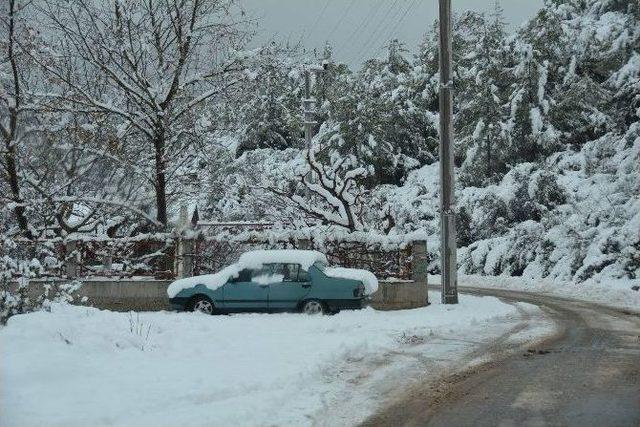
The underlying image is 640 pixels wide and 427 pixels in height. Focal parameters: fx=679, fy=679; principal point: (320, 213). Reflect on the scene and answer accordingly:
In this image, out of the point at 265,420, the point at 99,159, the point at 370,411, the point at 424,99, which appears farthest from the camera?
the point at 424,99

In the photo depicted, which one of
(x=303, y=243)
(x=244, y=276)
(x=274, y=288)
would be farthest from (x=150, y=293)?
(x=303, y=243)

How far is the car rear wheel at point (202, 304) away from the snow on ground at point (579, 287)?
35.3 feet

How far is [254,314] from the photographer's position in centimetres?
1530

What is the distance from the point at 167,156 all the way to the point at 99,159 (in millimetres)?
1824

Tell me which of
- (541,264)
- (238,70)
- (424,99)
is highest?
(424,99)

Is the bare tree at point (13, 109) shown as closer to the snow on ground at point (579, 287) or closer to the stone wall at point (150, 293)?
the stone wall at point (150, 293)

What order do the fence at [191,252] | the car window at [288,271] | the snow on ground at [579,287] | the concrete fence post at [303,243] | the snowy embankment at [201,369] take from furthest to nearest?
the snow on ground at [579,287] < the concrete fence post at [303,243] < the fence at [191,252] < the car window at [288,271] < the snowy embankment at [201,369]

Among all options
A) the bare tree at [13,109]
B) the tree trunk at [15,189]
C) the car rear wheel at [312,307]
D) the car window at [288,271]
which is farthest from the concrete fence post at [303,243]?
the bare tree at [13,109]

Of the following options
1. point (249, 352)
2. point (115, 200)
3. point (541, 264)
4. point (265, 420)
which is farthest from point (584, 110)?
A: point (265, 420)

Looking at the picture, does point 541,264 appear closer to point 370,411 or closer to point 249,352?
point 249,352

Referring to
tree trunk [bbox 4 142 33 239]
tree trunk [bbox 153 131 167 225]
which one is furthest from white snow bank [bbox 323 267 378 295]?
tree trunk [bbox 4 142 33 239]

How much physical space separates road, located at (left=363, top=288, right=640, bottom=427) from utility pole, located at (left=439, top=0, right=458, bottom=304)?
20.9 ft

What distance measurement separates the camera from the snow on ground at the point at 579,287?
800 inches

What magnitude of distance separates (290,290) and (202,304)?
6.79ft
